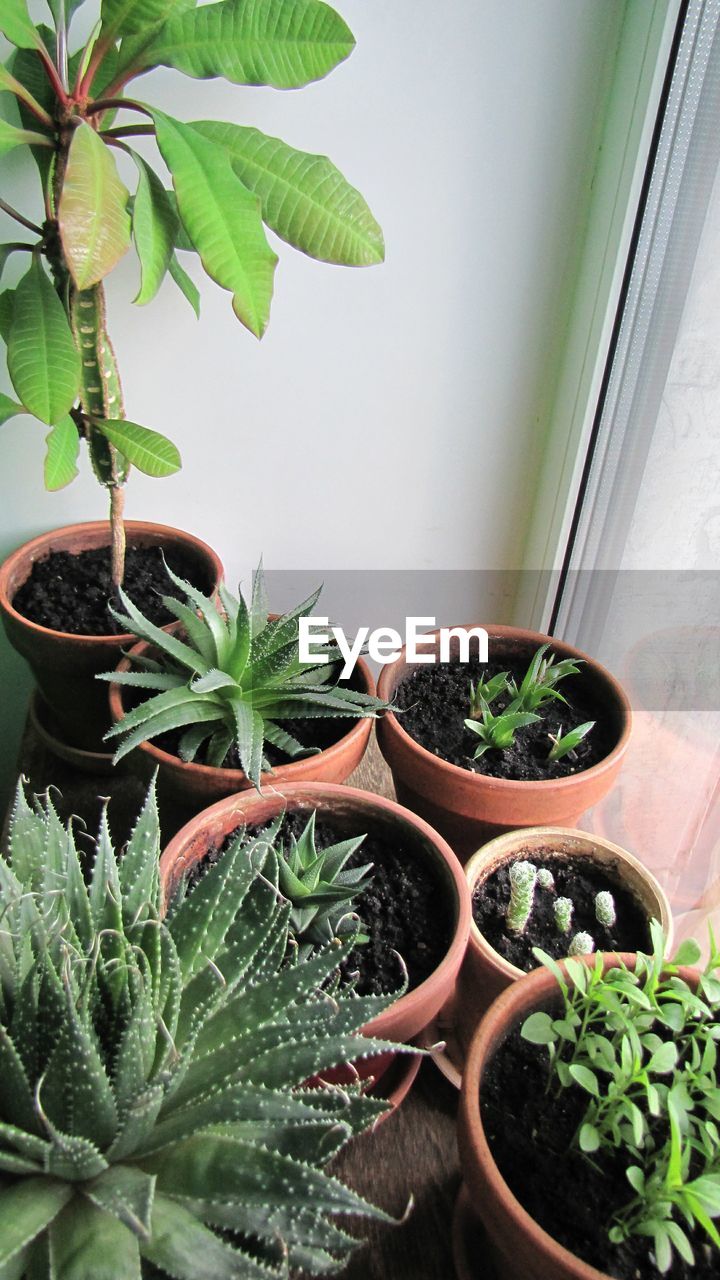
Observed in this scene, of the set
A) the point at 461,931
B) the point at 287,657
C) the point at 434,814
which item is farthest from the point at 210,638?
the point at 461,931

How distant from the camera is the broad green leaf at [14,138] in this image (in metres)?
0.85

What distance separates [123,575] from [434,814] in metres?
0.58

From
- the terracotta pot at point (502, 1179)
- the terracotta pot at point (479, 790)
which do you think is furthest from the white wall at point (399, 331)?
the terracotta pot at point (502, 1179)

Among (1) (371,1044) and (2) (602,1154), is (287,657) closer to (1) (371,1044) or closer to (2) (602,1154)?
(1) (371,1044)

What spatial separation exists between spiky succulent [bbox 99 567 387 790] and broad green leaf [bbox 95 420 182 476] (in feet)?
0.45

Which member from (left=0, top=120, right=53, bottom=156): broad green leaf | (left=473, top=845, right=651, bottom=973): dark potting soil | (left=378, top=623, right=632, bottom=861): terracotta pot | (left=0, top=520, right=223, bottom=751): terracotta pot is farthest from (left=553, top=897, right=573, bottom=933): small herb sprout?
(left=0, top=120, right=53, bottom=156): broad green leaf

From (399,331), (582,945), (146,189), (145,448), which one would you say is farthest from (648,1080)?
(399,331)

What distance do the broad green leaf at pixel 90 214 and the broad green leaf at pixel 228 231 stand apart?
0.20 ft

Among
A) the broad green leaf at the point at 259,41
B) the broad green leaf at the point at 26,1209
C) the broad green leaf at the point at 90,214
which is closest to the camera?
the broad green leaf at the point at 26,1209

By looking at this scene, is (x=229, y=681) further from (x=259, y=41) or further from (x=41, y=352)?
(x=259, y=41)

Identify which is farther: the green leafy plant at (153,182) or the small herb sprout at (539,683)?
the small herb sprout at (539,683)

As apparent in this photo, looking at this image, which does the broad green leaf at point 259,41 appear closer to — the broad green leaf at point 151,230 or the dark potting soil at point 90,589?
the broad green leaf at point 151,230

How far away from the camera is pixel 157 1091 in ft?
1.85

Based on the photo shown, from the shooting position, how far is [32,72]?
0.99 meters
